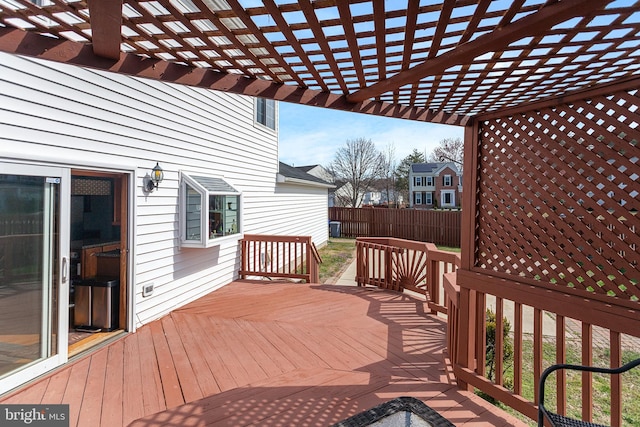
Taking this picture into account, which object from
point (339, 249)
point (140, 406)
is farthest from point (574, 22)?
point (339, 249)

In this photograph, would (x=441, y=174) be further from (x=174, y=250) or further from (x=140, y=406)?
(x=140, y=406)

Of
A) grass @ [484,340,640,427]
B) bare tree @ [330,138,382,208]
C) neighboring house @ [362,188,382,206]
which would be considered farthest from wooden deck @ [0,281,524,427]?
neighboring house @ [362,188,382,206]

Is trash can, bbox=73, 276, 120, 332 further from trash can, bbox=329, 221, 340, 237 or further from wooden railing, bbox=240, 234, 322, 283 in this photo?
trash can, bbox=329, 221, 340, 237

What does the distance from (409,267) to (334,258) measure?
5.21m

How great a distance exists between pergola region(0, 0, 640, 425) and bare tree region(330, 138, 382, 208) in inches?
852

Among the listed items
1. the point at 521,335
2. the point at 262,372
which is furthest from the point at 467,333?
the point at 262,372

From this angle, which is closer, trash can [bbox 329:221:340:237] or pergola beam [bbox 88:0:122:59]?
pergola beam [bbox 88:0:122:59]

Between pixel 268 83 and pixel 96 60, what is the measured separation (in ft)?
3.20

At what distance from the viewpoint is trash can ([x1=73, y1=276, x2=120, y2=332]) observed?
3660mm

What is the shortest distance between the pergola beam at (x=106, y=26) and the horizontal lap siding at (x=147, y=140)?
5.21 ft

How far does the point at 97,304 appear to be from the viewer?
145 inches

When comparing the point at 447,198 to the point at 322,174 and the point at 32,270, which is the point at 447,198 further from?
the point at 32,270

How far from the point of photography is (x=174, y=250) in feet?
14.8

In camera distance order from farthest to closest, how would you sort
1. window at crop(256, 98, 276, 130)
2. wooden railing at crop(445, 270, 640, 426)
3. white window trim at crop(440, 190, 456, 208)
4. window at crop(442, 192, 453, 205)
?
window at crop(442, 192, 453, 205) → white window trim at crop(440, 190, 456, 208) → window at crop(256, 98, 276, 130) → wooden railing at crop(445, 270, 640, 426)
